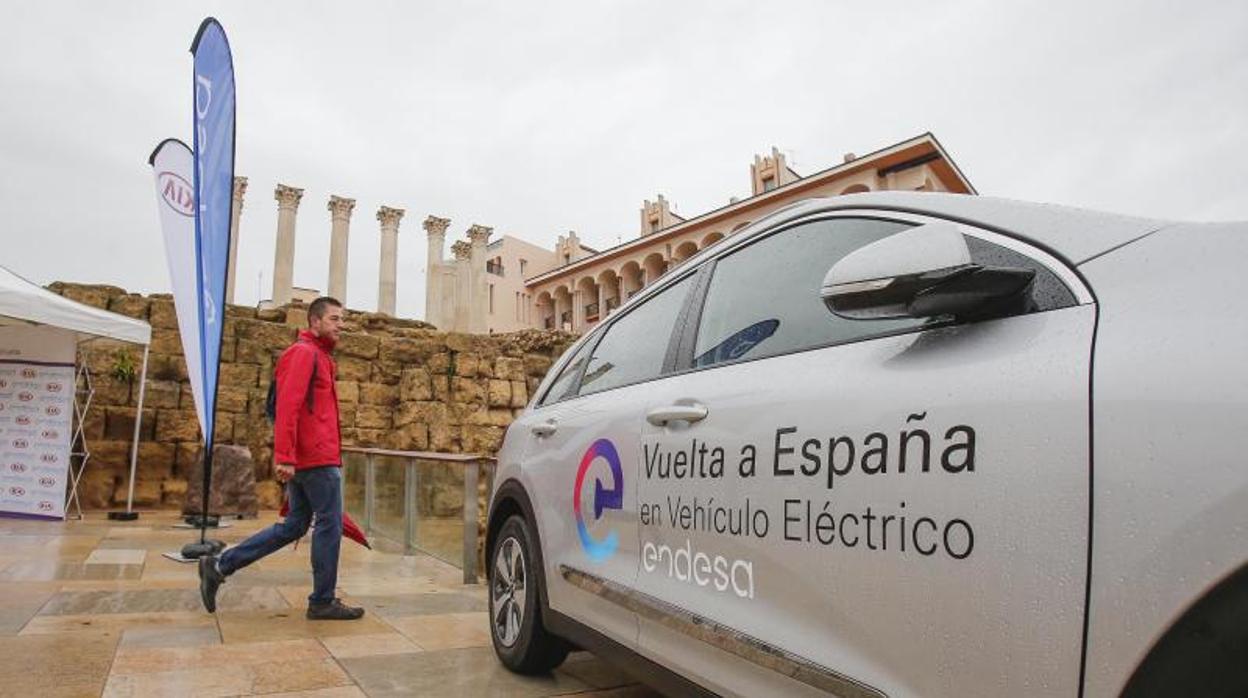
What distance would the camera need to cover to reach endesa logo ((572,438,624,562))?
2498 mm

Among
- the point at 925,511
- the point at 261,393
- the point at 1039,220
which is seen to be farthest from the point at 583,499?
the point at 261,393

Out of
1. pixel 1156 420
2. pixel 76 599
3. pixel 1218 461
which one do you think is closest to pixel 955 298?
pixel 1156 420

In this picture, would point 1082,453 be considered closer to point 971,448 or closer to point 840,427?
point 971,448

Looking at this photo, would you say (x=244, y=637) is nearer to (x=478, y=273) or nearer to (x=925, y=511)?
(x=925, y=511)

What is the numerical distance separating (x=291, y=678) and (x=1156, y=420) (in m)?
3.27

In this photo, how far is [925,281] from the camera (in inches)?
56.7

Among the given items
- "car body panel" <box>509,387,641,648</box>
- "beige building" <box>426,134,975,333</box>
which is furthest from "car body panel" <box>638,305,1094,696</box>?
"beige building" <box>426,134,975,333</box>

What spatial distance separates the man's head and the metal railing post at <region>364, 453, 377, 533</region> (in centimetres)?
428

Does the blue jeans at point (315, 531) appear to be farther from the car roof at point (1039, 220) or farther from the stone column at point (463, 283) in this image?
the stone column at point (463, 283)

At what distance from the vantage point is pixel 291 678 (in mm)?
3195

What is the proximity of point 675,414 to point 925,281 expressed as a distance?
3.05ft

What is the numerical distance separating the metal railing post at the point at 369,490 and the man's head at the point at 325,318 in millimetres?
4275

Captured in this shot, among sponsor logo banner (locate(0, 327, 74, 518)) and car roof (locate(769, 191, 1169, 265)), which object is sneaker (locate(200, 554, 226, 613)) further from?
sponsor logo banner (locate(0, 327, 74, 518))

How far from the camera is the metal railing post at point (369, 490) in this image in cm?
854
